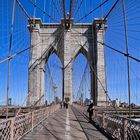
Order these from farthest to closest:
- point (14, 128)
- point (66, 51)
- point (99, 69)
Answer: point (66, 51) < point (99, 69) < point (14, 128)

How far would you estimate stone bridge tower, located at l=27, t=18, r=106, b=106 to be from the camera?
159ft

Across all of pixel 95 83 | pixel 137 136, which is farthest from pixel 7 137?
pixel 95 83

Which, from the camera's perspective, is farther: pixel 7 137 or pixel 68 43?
pixel 68 43

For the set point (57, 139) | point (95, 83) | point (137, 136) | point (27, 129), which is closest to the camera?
point (137, 136)

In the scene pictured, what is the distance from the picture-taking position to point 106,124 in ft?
39.8

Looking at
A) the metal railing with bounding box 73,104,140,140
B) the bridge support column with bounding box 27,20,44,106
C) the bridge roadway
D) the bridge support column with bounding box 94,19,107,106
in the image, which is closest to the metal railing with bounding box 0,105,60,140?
the bridge roadway

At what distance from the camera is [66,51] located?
5147cm

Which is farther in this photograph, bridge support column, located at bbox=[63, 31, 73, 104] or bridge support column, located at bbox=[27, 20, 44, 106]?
bridge support column, located at bbox=[63, 31, 73, 104]

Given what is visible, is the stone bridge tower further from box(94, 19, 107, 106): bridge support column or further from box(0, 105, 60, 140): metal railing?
box(0, 105, 60, 140): metal railing

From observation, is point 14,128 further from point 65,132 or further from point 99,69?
point 99,69

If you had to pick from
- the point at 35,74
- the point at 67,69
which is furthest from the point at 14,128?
the point at 67,69

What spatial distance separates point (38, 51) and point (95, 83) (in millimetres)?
9942

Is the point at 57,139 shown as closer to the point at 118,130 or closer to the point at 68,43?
the point at 118,130

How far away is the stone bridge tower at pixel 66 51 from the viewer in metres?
48.5
